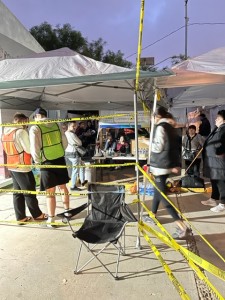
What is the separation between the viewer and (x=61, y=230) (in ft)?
12.6

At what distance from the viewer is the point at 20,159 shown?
3.92 m

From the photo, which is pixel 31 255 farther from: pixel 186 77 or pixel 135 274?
pixel 186 77

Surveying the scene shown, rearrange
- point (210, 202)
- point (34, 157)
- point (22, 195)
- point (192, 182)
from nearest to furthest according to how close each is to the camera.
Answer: point (34, 157) < point (22, 195) < point (210, 202) < point (192, 182)

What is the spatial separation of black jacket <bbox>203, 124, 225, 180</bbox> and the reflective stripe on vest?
97.2 inches

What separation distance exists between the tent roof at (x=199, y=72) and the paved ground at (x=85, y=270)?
7.02ft

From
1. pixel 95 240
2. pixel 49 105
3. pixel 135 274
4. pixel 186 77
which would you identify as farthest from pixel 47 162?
pixel 49 105

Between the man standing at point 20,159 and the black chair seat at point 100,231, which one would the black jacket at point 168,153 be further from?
the man standing at point 20,159

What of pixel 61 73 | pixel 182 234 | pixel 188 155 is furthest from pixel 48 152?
pixel 188 155

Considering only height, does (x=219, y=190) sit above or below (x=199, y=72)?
below

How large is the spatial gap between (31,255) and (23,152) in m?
1.46

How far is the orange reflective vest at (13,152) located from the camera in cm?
385

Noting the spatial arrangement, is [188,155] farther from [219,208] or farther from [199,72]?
[199,72]

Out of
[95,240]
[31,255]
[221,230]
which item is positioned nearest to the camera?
[95,240]

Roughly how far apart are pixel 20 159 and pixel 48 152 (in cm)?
45
